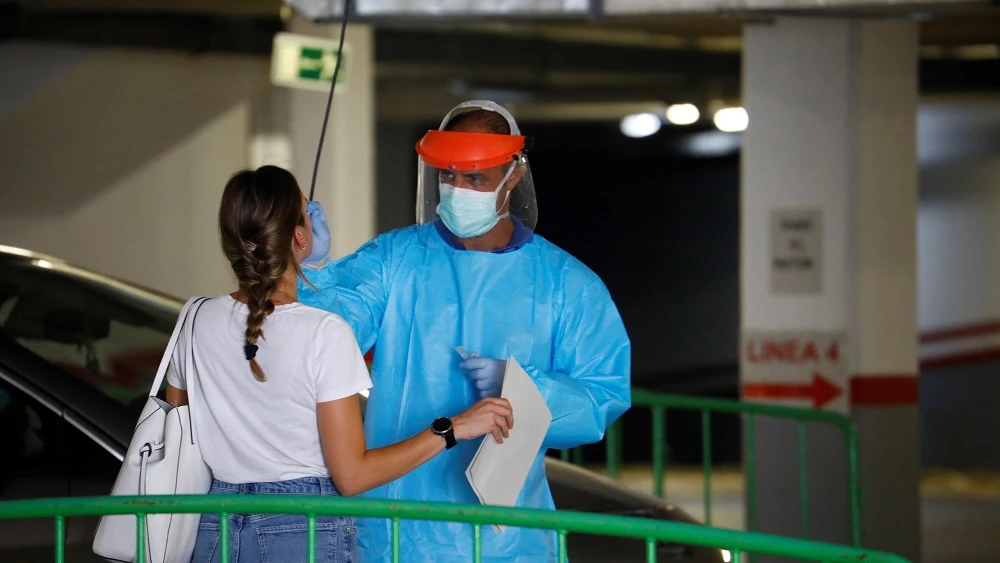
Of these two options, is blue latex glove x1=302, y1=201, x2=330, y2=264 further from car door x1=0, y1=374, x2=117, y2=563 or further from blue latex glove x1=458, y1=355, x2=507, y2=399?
car door x1=0, y1=374, x2=117, y2=563

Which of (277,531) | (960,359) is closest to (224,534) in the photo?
(277,531)

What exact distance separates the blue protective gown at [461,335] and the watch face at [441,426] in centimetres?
37

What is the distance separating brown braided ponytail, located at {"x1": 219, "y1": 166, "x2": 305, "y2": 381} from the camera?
221 cm

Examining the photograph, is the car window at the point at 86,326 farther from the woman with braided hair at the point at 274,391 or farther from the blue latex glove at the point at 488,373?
the blue latex glove at the point at 488,373

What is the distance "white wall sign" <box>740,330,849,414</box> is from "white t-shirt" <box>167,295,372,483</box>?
4.41 m

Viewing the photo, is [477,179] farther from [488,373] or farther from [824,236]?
[824,236]

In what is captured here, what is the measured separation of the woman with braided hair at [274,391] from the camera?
2.20 metres

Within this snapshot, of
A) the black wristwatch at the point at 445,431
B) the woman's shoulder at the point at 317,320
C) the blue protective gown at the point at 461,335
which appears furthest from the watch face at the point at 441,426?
the blue protective gown at the point at 461,335

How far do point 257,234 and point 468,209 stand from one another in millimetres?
610

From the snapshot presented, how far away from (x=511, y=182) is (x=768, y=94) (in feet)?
Result: 12.8

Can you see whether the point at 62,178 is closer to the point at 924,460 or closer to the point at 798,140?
the point at 798,140

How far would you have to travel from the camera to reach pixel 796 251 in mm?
6359

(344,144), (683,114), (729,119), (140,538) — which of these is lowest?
(140,538)

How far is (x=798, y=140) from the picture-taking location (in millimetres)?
6340
